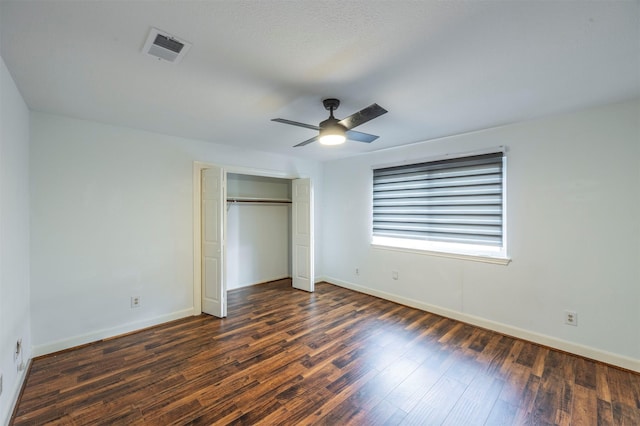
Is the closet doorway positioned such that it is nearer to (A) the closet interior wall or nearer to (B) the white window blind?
(A) the closet interior wall

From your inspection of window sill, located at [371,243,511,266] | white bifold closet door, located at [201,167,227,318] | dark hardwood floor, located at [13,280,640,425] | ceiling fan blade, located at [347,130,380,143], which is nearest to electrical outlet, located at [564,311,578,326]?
dark hardwood floor, located at [13,280,640,425]

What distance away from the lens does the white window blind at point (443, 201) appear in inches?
126

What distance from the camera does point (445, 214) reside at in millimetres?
3619

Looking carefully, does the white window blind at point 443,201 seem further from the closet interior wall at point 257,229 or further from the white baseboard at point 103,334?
the white baseboard at point 103,334

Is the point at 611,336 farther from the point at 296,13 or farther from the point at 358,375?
the point at 296,13

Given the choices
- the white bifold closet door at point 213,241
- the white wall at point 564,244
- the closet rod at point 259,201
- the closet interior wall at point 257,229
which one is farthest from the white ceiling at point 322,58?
the closet interior wall at point 257,229

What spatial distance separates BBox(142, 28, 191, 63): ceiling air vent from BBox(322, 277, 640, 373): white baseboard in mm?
3953

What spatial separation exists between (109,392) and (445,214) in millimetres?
4003

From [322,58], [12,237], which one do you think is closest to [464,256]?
[322,58]

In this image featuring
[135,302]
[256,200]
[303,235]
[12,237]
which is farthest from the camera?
[256,200]

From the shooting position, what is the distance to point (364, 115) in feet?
6.73

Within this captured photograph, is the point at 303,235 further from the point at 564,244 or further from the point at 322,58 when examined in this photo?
the point at 564,244

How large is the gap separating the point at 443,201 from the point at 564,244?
1319 millimetres

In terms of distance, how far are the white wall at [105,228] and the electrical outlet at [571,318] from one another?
4.45 meters
